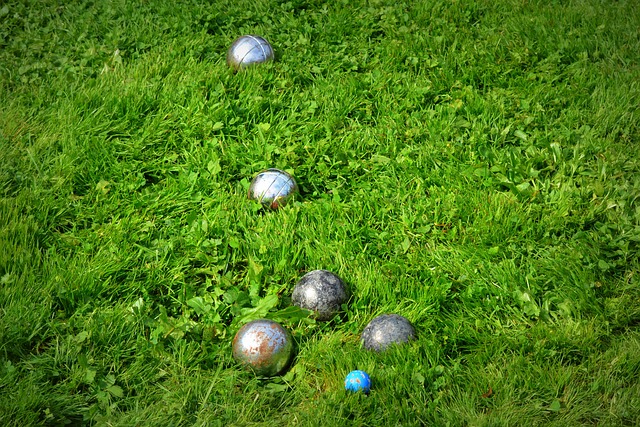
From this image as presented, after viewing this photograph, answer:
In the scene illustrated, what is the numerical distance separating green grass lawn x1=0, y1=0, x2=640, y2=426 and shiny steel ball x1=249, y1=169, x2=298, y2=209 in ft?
0.27

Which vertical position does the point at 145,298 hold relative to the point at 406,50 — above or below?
below

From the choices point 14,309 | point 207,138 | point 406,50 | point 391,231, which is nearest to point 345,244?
point 391,231

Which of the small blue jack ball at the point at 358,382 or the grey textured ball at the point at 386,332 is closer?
the small blue jack ball at the point at 358,382

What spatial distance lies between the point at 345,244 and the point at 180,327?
46.9 inches

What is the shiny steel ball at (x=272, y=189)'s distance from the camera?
183 inches

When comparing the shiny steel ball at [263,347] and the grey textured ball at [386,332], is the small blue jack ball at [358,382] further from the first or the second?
the shiny steel ball at [263,347]

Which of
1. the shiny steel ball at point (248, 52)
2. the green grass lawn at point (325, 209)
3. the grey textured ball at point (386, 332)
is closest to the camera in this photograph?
the green grass lawn at point (325, 209)

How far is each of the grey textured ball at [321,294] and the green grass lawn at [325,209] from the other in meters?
0.09

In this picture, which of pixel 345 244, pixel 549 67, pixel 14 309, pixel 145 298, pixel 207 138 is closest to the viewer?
pixel 14 309

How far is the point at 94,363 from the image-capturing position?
3.64 m

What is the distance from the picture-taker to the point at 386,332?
3.73 meters

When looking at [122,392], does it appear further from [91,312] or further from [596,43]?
[596,43]

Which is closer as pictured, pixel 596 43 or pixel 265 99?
pixel 265 99

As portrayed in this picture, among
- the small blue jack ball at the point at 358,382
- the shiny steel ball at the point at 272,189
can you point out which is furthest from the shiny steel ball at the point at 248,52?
the small blue jack ball at the point at 358,382
